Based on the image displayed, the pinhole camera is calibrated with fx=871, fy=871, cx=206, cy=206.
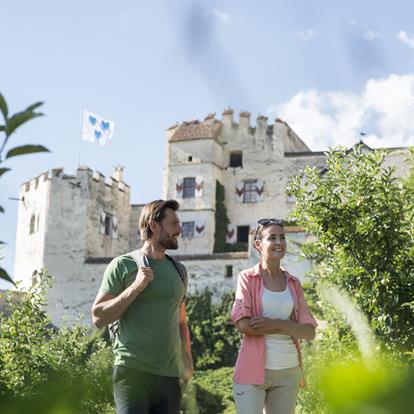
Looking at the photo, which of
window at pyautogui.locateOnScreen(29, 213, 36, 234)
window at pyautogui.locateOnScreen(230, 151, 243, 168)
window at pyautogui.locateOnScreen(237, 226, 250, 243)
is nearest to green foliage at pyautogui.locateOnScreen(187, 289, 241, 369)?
window at pyautogui.locateOnScreen(237, 226, 250, 243)

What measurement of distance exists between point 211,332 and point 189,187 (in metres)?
10.00

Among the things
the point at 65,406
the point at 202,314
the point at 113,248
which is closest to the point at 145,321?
the point at 65,406

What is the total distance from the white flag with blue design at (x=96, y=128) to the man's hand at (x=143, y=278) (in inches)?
1537

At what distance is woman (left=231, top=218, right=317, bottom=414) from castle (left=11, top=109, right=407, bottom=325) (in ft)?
106

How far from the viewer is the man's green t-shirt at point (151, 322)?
4254 millimetres

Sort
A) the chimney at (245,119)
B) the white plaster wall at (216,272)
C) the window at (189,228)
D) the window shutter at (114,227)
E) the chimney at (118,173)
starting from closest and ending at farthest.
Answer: the white plaster wall at (216,272) → the window at (189,228) → the window shutter at (114,227) → the chimney at (245,119) → the chimney at (118,173)

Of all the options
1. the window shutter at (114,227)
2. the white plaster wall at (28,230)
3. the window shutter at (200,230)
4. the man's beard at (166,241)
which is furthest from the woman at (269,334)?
the window shutter at (114,227)

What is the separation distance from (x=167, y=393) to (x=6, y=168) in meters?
3.33

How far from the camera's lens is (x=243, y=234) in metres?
39.7

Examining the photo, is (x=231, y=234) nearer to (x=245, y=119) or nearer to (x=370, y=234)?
(x=245, y=119)

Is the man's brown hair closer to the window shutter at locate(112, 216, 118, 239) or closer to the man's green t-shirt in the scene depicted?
the man's green t-shirt

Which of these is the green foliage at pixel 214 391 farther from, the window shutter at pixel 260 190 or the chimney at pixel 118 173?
the chimney at pixel 118 173

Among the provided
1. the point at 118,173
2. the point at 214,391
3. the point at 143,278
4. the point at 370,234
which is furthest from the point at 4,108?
the point at 118,173

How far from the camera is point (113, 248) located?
133 ft
